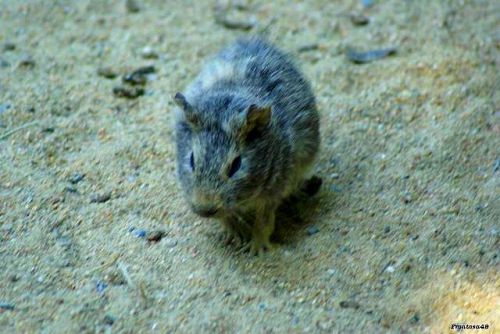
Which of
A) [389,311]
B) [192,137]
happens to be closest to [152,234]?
[192,137]

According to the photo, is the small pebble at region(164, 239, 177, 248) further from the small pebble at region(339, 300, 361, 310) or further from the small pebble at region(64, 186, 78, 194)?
the small pebble at region(339, 300, 361, 310)

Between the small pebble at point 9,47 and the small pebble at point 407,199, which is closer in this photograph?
the small pebble at point 407,199

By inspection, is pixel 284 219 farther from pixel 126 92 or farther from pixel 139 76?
pixel 139 76

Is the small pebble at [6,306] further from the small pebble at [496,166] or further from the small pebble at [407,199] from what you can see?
the small pebble at [496,166]

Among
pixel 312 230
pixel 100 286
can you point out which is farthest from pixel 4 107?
pixel 312 230

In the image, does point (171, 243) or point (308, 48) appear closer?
point (171, 243)

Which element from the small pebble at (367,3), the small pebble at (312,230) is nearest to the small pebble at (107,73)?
the small pebble at (312,230)

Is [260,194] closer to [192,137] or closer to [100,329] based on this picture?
[192,137]
